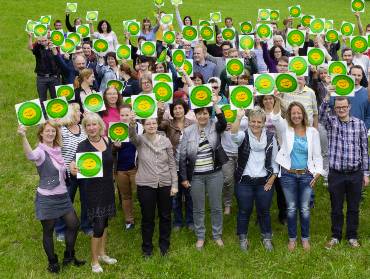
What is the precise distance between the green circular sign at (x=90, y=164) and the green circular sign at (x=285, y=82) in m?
3.02

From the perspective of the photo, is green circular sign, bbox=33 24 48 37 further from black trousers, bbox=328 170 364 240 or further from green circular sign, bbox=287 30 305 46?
black trousers, bbox=328 170 364 240

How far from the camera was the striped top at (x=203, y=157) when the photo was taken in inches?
267

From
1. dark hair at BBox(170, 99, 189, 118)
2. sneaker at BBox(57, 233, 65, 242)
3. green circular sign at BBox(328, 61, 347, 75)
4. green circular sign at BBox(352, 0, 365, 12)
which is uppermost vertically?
green circular sign at BBox(352, 0, 365, 12)

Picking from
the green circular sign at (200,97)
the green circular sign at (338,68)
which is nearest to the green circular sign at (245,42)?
the green circular sign at (338,68)

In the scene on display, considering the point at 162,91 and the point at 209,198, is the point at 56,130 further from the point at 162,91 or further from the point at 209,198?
the point at 209,198

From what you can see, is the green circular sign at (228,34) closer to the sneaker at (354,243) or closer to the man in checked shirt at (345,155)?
the man in checked shirt at (345,155)

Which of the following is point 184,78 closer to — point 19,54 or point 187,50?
point 187,50

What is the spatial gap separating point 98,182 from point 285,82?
3171 millimetres

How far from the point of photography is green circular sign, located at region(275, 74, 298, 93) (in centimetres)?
738

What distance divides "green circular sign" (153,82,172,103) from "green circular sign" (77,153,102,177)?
201 cm

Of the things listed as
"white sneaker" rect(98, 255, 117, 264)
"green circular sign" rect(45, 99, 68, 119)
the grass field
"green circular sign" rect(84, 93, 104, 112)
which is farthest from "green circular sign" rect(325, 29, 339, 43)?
"white sneaker" rect(98, 255, 117, 264)

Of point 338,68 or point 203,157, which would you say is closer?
point 203,157

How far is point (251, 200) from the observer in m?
6.91

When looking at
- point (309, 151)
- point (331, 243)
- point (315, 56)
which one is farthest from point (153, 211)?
point (315, 56)
